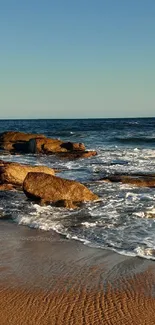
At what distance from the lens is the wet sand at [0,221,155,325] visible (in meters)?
4.43

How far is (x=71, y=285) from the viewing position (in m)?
5.25

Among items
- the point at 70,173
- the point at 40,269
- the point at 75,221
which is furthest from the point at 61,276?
the point at 70,173

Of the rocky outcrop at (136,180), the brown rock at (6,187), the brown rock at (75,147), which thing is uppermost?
the brown rock at (75,147)

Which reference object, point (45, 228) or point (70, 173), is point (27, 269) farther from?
point (70, 173)

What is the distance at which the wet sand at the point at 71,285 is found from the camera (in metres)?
4.43

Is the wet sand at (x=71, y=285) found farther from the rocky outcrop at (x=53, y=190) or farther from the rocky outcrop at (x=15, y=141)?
the rocky outcrop at (x=15, y=141)

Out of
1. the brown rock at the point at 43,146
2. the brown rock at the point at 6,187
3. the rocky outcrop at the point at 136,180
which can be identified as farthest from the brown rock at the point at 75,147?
the brown rock at the point at 6,187

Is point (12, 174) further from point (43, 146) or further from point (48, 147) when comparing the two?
point (43, 146)

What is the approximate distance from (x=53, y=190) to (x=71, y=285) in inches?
223

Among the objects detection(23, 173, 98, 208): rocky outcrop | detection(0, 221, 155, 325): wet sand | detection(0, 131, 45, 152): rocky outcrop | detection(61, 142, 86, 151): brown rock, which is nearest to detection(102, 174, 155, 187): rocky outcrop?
detection(23, 173, 98, 208): rocky outcrop

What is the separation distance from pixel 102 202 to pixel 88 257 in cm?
448

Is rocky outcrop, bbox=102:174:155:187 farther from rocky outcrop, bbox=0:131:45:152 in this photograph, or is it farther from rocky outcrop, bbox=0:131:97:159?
rocky outcrop, bbox=0:131:45:152

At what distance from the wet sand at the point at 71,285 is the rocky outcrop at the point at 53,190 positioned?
11.8ft

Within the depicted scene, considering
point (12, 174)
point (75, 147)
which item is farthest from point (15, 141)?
point (12, 174)
